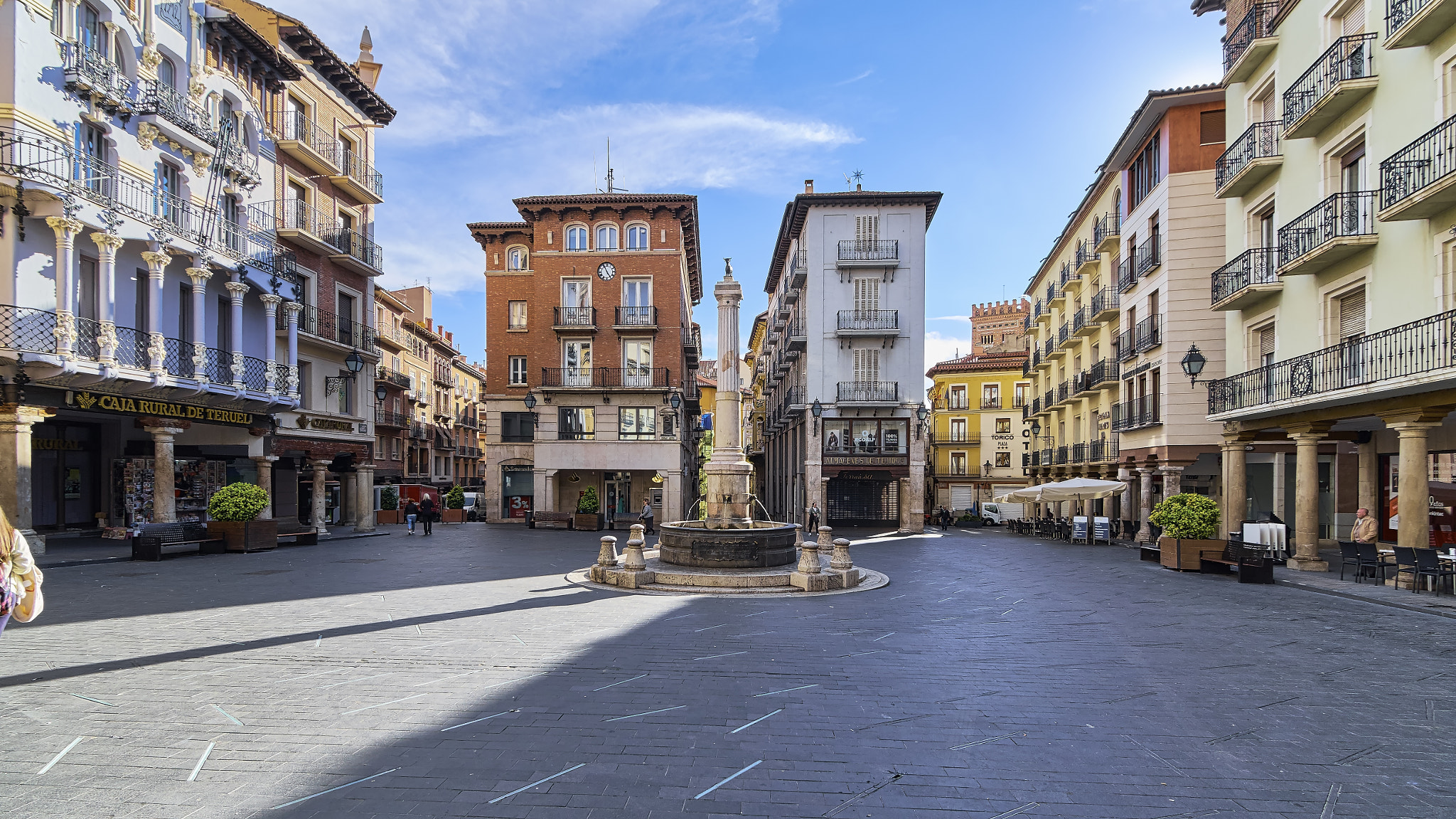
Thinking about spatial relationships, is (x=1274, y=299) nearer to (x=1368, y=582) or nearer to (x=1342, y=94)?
(x=1342, y=94)

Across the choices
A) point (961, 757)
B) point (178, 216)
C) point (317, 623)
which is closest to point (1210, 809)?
point (961, 757)

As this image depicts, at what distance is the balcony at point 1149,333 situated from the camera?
26516 millimetres

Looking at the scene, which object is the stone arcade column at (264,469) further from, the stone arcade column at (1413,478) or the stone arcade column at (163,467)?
the stone arcade column at (1413,478)

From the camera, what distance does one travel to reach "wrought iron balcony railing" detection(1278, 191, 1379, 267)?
16.0 m

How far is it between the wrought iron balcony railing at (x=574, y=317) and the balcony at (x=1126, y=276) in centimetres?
2314

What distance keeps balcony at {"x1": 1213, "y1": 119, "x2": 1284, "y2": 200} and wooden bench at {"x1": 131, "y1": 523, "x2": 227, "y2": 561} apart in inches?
1141

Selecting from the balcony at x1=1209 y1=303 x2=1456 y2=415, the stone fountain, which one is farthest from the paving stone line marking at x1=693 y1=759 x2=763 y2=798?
the balcony at x1=1209 y1=303 x2=1456 y2=415

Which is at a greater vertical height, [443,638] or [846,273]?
[846,273]

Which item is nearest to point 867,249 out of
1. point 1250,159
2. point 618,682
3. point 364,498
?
point 1250,159

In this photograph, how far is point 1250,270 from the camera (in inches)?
780

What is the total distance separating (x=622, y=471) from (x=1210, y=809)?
34861mm

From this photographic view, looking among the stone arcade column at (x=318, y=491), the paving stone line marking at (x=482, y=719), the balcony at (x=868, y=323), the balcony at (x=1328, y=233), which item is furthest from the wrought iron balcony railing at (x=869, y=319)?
the paving stone line marking at (x=482, y=719)

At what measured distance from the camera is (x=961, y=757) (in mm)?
5660

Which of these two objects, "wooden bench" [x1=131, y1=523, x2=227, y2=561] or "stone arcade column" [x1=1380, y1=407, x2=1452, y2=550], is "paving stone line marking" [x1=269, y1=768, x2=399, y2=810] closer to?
"wooden bench" [x1=131, y1=523, x2=227, y2=561]
